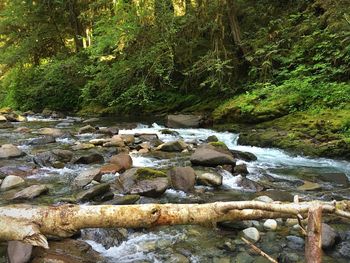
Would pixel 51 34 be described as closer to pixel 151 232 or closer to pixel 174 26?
pixel 174 26

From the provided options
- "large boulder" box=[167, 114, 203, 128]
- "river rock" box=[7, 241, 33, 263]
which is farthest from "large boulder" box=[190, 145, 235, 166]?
"large boulder" box=[167, 114, 203, 128]

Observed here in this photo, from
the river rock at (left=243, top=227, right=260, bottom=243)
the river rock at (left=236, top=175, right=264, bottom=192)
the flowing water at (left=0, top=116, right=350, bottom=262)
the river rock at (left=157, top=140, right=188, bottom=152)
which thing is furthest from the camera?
the river rock at (left=157, top=140, right=188, bottom=152)

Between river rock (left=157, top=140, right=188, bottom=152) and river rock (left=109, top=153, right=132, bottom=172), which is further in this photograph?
river rock (left=157, top=140, right=188, bottom=152)

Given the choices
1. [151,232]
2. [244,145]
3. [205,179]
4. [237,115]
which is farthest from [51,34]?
[151,232]

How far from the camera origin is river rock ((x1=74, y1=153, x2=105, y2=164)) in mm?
8000

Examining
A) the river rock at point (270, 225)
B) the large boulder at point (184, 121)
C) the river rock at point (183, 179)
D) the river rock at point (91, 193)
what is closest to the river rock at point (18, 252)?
the river rock at point (91, 193)

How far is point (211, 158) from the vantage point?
7625mm

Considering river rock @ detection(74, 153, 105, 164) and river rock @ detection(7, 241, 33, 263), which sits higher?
river rock @ detection(7, 241, 33, 263)

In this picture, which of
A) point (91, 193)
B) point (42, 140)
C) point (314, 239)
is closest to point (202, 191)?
point (91, 193)

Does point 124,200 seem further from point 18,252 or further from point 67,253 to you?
point 18,252

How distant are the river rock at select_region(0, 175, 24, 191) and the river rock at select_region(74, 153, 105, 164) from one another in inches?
64.3

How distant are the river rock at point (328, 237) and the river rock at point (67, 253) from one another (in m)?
2.36

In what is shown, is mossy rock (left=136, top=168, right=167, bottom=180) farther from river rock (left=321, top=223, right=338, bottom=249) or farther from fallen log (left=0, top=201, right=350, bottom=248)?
river rock (left=321, top=223, right=338, bottom=249)

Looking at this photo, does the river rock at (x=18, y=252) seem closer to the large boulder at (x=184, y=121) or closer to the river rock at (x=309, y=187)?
the river rock at (x=309, y=187)
